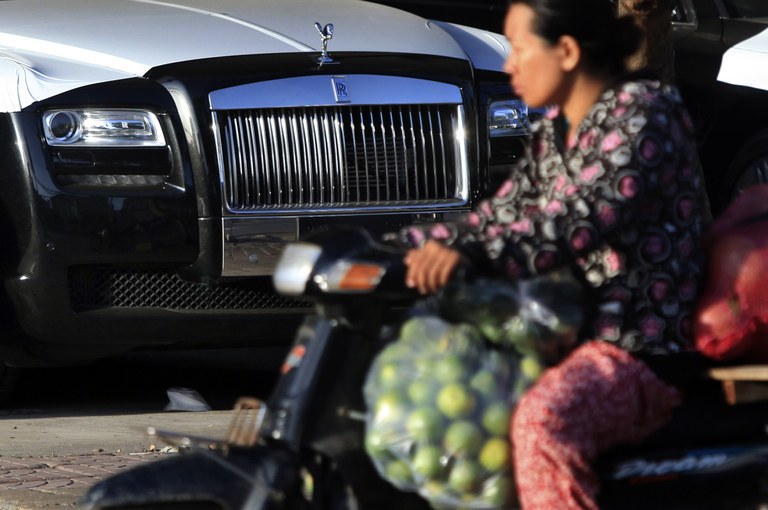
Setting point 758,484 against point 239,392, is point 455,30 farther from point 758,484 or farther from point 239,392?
point 758,484

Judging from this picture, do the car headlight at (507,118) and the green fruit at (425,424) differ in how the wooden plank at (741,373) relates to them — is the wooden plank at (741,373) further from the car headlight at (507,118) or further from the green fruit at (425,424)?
the car headlight at (507,118)

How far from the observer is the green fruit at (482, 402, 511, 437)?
2643 mm

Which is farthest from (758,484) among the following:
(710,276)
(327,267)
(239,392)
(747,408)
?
(239,392)

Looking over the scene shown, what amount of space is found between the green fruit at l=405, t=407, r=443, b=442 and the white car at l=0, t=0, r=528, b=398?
9.90 ft

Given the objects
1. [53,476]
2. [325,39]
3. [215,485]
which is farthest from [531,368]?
[325,39]

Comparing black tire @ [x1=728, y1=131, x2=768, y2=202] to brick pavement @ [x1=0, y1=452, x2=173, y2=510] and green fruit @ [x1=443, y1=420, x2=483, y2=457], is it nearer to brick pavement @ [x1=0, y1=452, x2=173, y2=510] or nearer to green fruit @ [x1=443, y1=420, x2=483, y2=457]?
brick pavement @ [x1=0, y1=452, x2=173, y2=510]

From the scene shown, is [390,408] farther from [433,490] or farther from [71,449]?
[71,449]

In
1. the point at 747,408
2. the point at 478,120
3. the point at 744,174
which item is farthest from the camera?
the point at 744,174

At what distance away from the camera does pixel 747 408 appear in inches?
110

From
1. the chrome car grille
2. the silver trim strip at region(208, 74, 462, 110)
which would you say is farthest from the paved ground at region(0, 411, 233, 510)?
the silver trim strip at region(208, 74, 462, 110)

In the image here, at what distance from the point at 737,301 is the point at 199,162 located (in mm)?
3163

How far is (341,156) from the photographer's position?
5840 mm

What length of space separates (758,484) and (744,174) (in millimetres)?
4638

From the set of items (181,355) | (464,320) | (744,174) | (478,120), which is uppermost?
(464,320)
